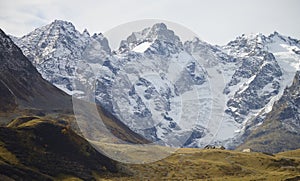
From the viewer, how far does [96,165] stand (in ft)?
Result: 636

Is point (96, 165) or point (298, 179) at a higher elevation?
point (96, 165)

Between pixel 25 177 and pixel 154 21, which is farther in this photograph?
pixel 25 177

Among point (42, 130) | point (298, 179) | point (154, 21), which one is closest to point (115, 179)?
point (42, 130)

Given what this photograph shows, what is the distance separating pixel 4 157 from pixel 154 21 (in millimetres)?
83504

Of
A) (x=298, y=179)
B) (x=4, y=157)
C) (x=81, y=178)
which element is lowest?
(x=298, y=179)

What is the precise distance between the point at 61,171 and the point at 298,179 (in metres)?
94.6

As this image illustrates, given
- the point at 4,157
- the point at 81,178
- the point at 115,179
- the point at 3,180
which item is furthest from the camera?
the point at 115,179

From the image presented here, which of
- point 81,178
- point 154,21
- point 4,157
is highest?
point 154,21

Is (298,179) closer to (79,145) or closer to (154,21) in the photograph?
(79,145)

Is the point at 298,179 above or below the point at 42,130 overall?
below

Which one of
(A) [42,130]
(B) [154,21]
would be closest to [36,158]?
(A) [42,130]

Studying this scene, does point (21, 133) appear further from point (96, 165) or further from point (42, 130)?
point (96, 165)

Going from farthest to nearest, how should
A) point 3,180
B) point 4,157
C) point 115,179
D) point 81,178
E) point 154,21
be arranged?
point 115,179, point 81,178, point 4,157, point 3,180, point 154,21

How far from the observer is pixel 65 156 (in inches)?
7254
